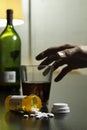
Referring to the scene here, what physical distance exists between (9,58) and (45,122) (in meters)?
0.62

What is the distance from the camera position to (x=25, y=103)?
2.07 feet

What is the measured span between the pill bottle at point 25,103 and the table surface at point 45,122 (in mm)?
19

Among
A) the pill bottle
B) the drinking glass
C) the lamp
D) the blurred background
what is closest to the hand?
the drinking glass

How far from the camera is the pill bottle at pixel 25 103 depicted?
0.63m

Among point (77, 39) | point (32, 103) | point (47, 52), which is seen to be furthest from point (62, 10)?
point (32, 103)

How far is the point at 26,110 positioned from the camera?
64 centimetres

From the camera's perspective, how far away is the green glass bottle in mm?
1017

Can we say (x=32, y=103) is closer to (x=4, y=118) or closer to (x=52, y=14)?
(x=4, y=118)

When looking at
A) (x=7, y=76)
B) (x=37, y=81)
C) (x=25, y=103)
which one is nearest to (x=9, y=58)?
(x=7, y=76)

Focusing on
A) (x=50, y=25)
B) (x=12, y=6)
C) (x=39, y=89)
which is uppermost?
(x=39, y=89)

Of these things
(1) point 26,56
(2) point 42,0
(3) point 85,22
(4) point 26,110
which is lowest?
(1) point 26,56

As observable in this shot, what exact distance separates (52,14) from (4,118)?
2.29 meters

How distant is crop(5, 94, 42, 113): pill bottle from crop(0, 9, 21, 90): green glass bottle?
0.35m

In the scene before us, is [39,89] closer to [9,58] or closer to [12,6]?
[9,58]
